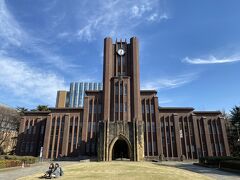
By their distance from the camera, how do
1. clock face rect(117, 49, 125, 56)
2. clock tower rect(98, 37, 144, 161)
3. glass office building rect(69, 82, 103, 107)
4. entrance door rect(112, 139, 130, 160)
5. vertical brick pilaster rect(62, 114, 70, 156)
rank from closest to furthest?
clock tower rect(98, 37, 144, 161) < entrance door rect(112, 139, 130, 160) < vertical brick pilaster rect(62, 114, 70, 156) < clock face rect(117, 49, 125, 56) < glass office building rect(69, 82, 103, 107)

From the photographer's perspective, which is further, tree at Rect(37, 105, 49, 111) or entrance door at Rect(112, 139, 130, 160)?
tree at Rect(37, 105, 49, 111)

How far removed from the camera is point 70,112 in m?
51.7

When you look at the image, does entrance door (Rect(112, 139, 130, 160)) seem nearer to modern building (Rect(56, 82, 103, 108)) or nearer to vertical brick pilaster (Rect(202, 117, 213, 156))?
vertical brick pilaster (Rect(202, 117, 213, 156))

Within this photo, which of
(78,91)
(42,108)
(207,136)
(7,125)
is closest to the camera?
(207,136)

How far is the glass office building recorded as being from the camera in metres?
126

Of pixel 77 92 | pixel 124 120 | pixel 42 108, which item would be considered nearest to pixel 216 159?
pixel 124 120

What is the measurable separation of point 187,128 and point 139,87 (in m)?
16.7

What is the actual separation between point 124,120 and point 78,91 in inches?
3484

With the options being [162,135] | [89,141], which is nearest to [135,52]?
[162,135]

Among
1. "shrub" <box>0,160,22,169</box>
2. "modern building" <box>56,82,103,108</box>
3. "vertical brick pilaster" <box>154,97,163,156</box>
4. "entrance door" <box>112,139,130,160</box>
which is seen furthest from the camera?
"modern building" <box>56,82,103,108</box>

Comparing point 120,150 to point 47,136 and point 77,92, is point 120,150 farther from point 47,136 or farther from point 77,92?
point 77,92

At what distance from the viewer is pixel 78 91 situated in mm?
129500

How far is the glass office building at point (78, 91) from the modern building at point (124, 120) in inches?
2859

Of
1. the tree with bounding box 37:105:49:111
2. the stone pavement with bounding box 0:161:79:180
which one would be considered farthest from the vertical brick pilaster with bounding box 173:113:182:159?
the tree with bounding box 37:105:49:111
